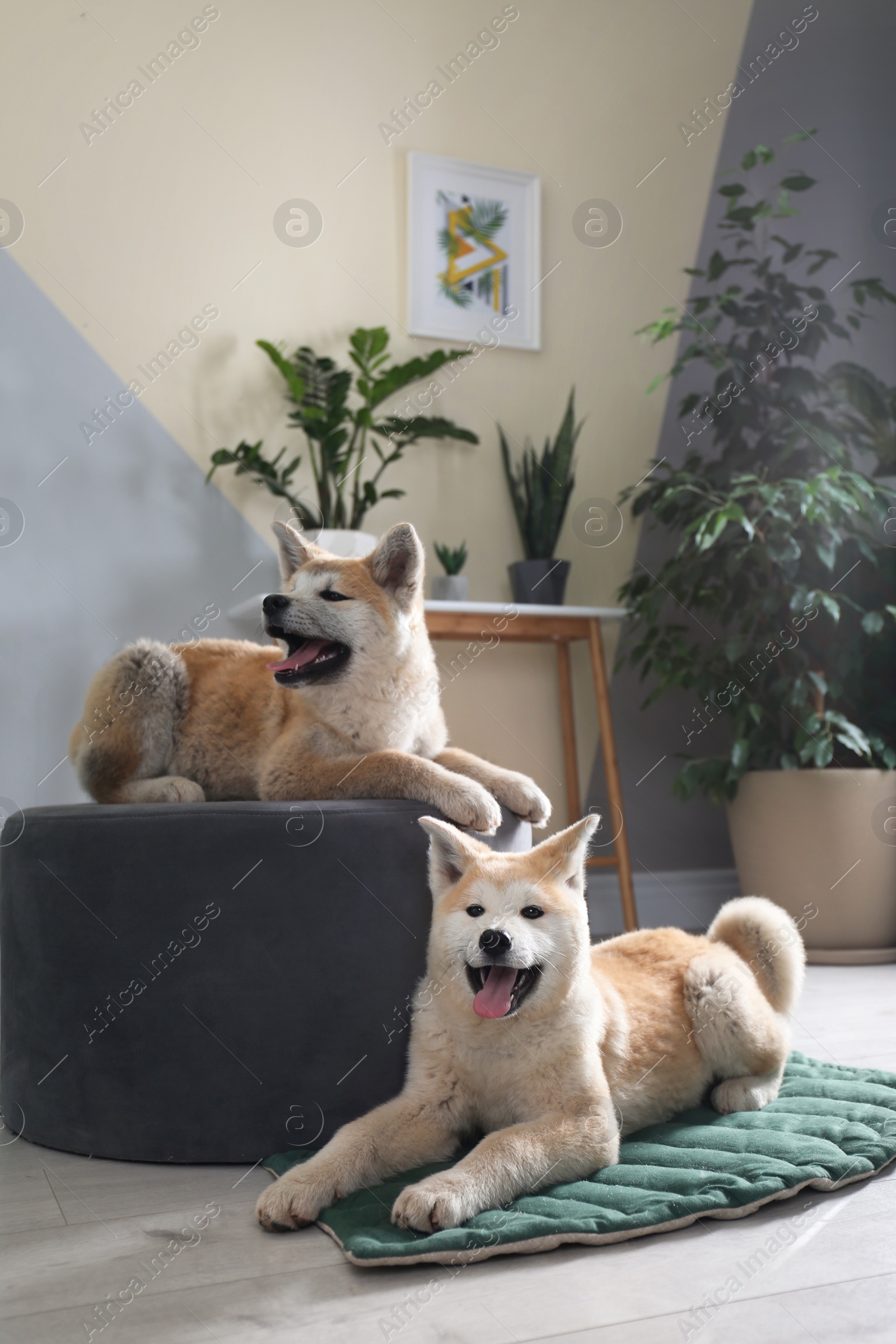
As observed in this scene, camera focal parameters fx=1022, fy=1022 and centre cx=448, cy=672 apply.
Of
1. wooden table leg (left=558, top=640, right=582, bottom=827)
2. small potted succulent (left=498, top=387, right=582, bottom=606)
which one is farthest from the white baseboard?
small potted succulent (left=498, top=387, right=582, bottom=606)

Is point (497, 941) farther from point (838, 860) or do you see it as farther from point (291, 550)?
point (838, 860)

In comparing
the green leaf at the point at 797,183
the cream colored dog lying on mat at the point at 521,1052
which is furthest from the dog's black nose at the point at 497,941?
the green leaf at the point at 797,183

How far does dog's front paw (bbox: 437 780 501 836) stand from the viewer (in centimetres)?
174

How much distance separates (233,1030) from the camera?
63.5 inches

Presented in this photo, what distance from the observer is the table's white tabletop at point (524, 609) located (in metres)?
3.16

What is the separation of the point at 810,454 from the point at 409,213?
1615 mm

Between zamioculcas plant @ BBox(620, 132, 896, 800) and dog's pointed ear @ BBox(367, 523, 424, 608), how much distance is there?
61.7 inches

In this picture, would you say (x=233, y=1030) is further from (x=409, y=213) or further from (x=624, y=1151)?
(x=409, y=213)

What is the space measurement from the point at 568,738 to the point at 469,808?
195 cm

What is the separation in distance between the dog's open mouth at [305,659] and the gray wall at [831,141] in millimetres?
2336

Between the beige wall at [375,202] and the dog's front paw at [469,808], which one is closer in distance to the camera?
the dog's front paw at [469,808]

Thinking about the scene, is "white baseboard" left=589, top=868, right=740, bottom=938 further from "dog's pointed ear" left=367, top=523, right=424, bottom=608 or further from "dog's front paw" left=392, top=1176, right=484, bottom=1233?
"dog's front paw" left=392, top=1176, right=484, bottom=1233

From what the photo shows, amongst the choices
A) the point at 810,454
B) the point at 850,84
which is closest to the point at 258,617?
the point at 810,454

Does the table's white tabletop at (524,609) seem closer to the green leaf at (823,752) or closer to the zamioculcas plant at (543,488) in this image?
the zamioculcas plant at (543,488)
